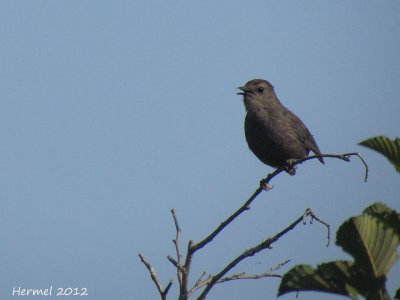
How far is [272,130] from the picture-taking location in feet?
29.8

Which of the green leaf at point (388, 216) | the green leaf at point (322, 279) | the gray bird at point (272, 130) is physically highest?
the gray bird at point (272, 130)

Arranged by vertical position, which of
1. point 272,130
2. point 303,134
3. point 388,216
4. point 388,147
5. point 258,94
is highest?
point 258,94

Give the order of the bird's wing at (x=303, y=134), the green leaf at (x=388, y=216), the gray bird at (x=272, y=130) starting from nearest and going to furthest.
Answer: the green leaf at (x=388, y=216)
the gray bird at (x=272, y=130)
the bird's wing at (x=303, y=134)

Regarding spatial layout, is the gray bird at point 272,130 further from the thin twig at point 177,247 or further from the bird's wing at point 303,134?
the thin twig at point 177,247

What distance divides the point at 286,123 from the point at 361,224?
7187mm

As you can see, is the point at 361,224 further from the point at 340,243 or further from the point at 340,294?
the point at 340,294

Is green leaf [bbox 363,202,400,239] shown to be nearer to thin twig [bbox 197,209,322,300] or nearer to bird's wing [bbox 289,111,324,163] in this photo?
thin twig [bbox 197,209,322,300]

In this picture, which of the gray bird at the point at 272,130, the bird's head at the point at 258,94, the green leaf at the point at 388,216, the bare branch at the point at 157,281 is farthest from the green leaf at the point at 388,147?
the bird's head at the point at 258,94

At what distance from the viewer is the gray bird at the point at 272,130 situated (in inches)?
352

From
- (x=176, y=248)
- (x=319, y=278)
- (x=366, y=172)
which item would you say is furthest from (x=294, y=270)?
(x=366, y=172)

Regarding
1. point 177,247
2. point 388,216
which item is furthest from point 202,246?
point 388,216

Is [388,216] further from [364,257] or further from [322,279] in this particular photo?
[322,279]

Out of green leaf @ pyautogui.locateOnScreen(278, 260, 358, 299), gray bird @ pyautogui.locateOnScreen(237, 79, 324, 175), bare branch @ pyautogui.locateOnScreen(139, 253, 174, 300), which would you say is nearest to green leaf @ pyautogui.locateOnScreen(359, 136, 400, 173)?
green leaf @ pyautogui.locateOnScreen(278, 260, 358, 299)

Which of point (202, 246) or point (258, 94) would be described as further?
point (258, 94)
